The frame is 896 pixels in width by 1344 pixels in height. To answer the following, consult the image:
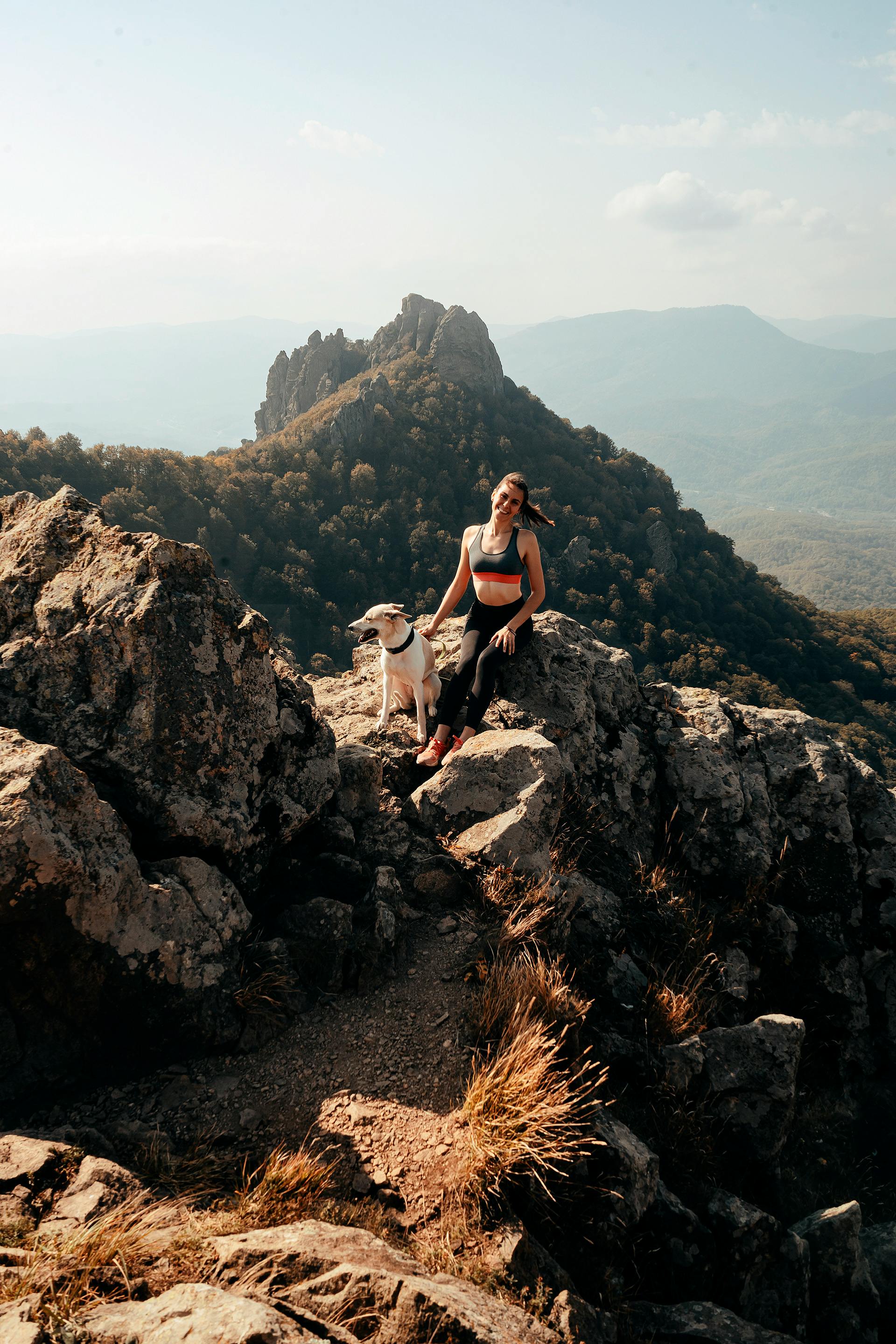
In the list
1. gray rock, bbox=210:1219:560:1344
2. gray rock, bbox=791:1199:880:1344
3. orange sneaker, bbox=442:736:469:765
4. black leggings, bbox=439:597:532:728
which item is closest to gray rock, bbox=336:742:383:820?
orange sneaker, bbox=442:736:469:765

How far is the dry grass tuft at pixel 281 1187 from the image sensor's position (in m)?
3.00

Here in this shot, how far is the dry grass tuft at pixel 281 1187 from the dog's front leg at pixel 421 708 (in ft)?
11.6

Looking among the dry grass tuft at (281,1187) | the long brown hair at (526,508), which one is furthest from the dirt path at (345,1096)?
the long brown hair at (526,508)

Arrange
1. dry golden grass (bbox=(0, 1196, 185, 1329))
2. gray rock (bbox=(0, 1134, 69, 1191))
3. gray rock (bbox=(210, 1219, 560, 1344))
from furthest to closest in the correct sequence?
gray rock (bbox=(0, 1134, 69, 1191)), gray rock (bbox=(210, 1219, 560, 1344)), dry golden grass (bbox=(0, 1196, 185, 1329))

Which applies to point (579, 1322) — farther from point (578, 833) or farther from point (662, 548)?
point (662, 548)

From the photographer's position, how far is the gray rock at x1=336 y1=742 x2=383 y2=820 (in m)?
5.57

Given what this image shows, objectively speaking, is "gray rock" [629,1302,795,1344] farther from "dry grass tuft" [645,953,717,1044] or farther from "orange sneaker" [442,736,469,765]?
"orange sneaker" [442,736,469,765]

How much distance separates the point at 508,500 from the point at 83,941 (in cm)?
466

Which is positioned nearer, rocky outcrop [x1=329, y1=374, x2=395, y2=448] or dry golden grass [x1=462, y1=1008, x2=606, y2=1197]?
dry golden grass [x1=462, y1=1008, x2=606, y2=1197]

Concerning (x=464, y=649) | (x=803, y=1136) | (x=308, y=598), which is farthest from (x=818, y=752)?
(x=308, y=598)

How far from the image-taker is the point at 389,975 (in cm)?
448

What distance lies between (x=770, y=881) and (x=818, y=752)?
67.3 inches

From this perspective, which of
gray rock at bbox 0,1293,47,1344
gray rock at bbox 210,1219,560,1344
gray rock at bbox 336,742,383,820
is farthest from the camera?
gray rock at bbox 336,742,383,820

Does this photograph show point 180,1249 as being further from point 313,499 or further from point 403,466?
point 403,466
